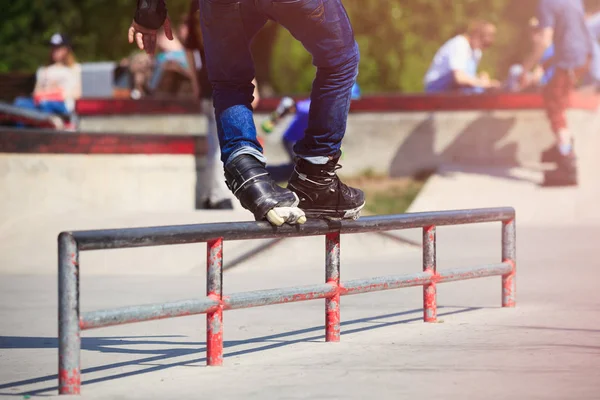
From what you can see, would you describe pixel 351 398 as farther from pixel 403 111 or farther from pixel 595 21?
pixel 595 21

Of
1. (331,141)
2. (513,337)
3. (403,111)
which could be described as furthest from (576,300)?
(403,111)

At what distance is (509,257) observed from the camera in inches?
260

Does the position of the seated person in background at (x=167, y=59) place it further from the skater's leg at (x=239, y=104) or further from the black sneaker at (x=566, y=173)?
the skater's leg at (x=239, y=104)

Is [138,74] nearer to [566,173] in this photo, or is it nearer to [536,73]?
[536,73]

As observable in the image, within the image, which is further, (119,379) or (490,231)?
(490,231)

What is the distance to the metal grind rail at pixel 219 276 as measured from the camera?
4047 millimetres

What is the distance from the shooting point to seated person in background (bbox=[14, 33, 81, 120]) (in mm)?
16906

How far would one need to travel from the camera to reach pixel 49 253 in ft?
32.0

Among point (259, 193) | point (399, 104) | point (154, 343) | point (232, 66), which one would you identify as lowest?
point (154, 343)

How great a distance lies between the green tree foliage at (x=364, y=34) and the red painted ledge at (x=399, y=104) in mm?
8624

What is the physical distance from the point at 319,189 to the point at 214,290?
0.76m

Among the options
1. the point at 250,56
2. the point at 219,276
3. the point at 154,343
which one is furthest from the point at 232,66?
the point at 154,343

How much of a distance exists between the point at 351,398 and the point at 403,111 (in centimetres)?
1200

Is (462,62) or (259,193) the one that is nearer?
(259,193)
